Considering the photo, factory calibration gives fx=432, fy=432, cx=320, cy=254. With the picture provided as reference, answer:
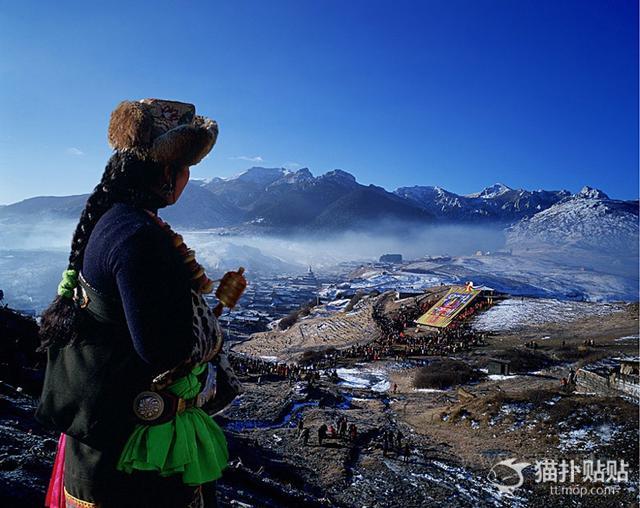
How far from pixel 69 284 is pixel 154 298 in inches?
25.0

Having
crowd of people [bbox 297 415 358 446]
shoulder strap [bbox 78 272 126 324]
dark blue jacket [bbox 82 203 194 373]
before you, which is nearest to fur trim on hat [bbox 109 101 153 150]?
dark blue jacket [bbox 82 203 194 373]

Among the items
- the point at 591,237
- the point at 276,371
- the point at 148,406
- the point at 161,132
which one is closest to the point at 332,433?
the point at 148,406

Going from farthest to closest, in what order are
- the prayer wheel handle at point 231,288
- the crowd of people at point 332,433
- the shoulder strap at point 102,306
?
the crowd of people at point 332,433 → the prayer wheel handle at point 231,288 → the shoulder strap at point 102,306

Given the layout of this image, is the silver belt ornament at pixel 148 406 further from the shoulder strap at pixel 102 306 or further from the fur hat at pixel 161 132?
the fur hat at pixel 161 132

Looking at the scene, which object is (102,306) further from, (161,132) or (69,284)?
(161,132)

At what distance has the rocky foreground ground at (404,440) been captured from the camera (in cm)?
861

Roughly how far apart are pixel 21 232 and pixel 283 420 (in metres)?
191

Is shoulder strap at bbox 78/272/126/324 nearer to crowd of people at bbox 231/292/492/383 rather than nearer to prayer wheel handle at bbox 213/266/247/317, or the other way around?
prayer wheel handle at bbox 213/266/247/317

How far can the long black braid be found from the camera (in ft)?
6.44

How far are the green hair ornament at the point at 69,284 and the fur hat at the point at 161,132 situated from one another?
636 mm

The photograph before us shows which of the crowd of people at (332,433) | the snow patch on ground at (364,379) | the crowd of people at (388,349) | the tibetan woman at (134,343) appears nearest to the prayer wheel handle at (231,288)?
the tibetan woman at (134,343)

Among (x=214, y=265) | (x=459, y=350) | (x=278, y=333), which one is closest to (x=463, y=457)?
(x=459, y=350)

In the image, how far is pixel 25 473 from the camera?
197 inches

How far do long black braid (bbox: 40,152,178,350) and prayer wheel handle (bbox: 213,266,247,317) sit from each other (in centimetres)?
48
